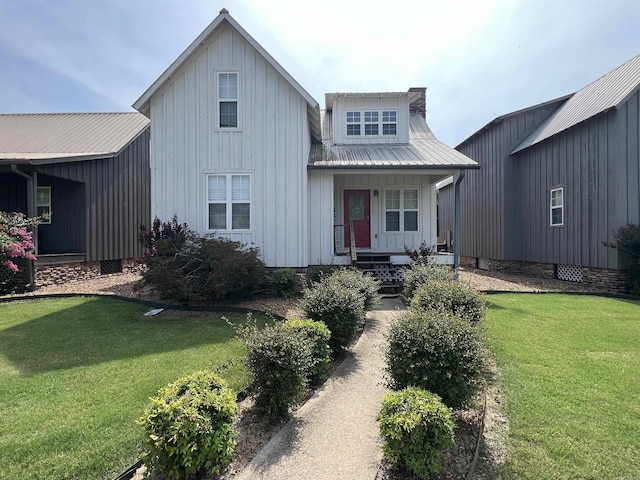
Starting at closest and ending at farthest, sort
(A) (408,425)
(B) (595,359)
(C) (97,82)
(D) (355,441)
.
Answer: (A) (408,425) < (D) (355,441) < (B) (595,359) < (C) (97,82)

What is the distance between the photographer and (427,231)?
42.7ft

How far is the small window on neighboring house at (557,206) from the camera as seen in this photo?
526 inches

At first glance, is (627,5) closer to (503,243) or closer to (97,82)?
(503,243)

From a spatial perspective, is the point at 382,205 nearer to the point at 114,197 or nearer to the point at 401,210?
the point at 401,210

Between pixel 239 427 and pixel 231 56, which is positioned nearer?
pixel 239 427

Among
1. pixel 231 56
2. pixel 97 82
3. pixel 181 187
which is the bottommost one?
pixel 181 187

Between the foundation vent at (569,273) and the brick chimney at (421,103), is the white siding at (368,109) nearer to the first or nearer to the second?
the brick chimney at (421,103)

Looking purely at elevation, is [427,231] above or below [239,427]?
above

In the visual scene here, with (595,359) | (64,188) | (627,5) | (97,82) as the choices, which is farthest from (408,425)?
(97,82)

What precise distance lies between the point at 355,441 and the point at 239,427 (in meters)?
1.18

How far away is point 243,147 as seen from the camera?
10.4 meters

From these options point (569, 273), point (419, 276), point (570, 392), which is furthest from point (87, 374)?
point (569, 273)

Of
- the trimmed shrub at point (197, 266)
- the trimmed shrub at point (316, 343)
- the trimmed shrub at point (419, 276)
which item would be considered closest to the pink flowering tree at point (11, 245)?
the trimmed shrub at point (197, 266)

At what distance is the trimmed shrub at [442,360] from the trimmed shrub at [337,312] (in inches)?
73.5
